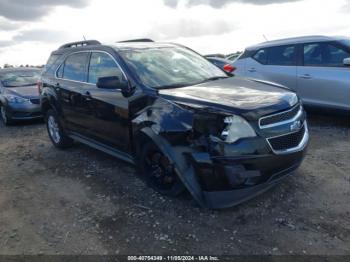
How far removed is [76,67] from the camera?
239 inches

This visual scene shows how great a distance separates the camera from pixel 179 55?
5.33 m

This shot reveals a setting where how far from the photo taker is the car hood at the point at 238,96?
3.65 metres

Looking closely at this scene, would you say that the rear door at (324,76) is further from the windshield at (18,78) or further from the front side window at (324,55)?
Result: the windshield at (18,78)

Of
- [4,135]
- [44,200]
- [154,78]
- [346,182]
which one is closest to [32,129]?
[4,135]

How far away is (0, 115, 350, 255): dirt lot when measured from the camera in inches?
Result: 135

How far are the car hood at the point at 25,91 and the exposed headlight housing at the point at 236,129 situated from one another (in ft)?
26.1

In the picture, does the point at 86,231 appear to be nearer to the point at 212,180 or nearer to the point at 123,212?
the point at 123,212

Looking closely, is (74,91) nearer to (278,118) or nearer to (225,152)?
(225,152)

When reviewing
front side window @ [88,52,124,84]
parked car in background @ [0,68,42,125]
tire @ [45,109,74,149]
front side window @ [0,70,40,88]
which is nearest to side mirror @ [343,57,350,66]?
front side window @ [88,52,124,84]

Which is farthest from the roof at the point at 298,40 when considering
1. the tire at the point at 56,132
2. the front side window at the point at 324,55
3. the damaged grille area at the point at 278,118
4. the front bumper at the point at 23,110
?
the front bumper at the point at 23,110

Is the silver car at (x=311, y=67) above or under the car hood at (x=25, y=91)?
above

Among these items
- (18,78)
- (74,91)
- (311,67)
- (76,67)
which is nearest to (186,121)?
(74,91)

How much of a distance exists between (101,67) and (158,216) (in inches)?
94.4

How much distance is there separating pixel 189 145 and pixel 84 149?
3715mm
